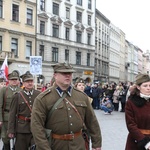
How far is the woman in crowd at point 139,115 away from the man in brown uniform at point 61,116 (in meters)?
0.57

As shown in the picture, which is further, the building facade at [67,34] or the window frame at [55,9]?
the window frame at [55,9]

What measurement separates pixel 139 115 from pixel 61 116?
4.02 ft

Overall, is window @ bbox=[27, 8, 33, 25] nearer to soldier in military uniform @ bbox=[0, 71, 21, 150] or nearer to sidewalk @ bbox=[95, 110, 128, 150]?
sidewalk @ bbox=[95, 110, 128, 150]

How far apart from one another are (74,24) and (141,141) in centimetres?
4789

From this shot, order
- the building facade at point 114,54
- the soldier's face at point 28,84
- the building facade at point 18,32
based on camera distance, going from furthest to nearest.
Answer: the building facade at point 114,54, the building facade at point 18,32, the soldier's face at point 28,84

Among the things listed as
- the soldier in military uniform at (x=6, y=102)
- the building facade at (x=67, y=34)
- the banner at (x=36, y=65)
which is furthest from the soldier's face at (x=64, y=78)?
the building facade at (x=67, y=34)

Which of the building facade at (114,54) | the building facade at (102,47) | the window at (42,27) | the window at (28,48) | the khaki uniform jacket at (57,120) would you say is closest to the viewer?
the khaki uniform jacket at (57,120)

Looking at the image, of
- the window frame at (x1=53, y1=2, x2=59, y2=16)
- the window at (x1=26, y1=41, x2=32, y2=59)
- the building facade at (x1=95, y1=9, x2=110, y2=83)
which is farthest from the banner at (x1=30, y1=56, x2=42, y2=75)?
the building facade at (x1=95, y1=9, x2=110, y2=83)

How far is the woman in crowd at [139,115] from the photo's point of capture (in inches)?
192

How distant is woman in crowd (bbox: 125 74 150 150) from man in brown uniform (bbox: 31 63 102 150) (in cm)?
57

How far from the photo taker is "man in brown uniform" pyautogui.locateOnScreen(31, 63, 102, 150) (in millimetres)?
4410

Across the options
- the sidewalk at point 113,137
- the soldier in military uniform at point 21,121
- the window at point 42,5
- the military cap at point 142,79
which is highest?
the window at point 42,5

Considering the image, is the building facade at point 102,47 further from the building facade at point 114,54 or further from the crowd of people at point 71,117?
the crowd of people at point 71,117

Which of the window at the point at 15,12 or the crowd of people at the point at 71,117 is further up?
the window at the point at 15,12
